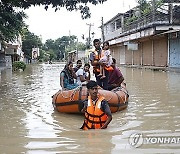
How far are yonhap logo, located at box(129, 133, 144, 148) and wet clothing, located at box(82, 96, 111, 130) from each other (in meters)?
0.61

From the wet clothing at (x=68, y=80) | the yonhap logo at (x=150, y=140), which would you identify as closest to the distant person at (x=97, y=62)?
the wet clothing at (x=68, y=80)

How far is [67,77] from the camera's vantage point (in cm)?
1032

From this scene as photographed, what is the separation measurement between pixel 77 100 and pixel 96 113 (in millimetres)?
2278

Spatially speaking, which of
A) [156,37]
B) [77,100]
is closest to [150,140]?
[77,100]

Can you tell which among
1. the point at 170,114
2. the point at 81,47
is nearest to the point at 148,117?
the point at 170,114

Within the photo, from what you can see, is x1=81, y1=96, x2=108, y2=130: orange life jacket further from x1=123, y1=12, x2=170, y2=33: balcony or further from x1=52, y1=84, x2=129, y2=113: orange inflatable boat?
x1=123, y1=12, x2=170, y2=33: balcony

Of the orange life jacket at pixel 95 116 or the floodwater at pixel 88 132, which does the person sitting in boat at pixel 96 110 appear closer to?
the orange life jacket at pixel 95 116

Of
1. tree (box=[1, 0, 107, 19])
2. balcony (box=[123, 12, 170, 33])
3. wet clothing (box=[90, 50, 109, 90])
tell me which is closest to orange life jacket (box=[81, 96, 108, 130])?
wet clothing (box=[90, 50, 109, 90])

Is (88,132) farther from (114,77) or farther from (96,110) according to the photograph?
(114,77)

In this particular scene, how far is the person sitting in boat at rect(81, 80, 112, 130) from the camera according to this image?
623 cm

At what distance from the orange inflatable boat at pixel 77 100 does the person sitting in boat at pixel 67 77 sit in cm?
101

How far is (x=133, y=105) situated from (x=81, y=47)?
8252 centimetres

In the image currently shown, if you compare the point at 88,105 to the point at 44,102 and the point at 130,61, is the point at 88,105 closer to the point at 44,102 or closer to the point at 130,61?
the point at 44,102

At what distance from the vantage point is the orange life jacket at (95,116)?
20.5ft
